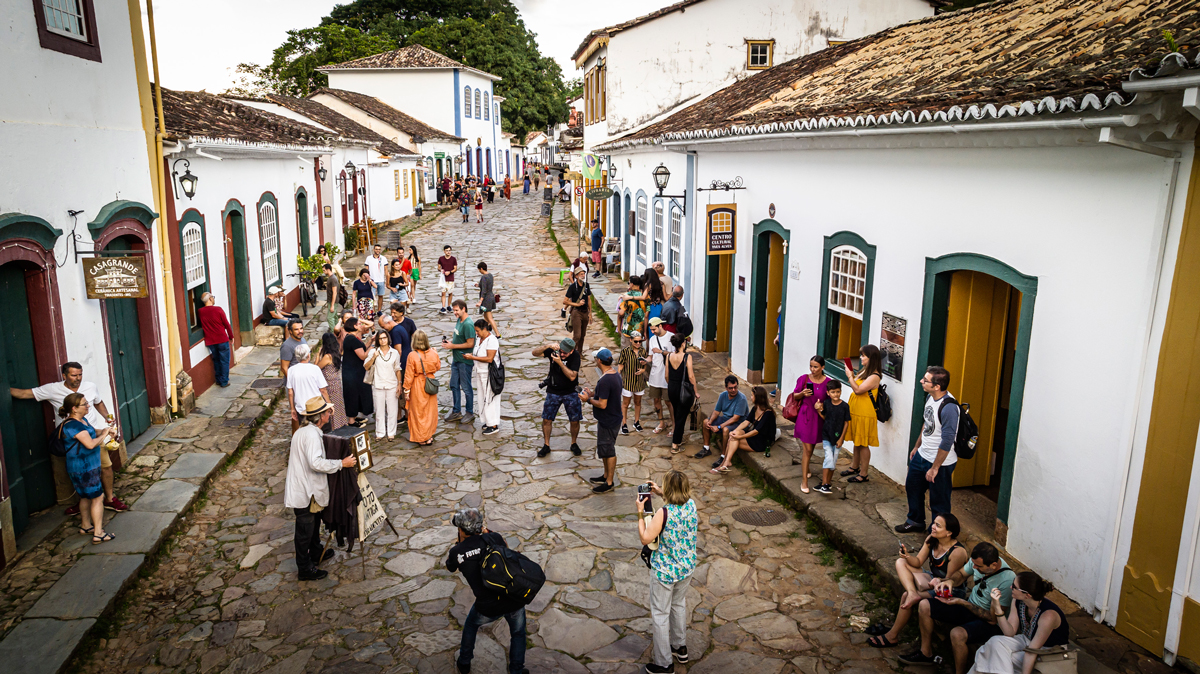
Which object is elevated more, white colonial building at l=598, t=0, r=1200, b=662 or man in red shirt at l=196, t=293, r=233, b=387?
white colonial building at l=598, t=0, r=1200, b=662

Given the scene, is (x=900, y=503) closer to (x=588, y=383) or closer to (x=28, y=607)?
(x=588, y=383)

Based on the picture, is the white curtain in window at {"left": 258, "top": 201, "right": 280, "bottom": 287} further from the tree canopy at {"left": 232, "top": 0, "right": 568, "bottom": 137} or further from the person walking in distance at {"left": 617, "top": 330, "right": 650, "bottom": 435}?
the tree canopy at {"left": 232, "top": 0, "right": 568, "bottom": 137}

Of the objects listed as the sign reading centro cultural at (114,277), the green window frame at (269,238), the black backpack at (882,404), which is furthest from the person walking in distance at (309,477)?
the green window frame at (269,238)

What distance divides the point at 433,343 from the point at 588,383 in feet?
11.8

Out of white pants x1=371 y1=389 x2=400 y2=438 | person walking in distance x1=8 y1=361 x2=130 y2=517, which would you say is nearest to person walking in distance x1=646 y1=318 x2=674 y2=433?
white pants x1=371 y1=389 x2=400 y2=438

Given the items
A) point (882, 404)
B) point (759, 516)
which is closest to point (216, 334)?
point (759, 516)

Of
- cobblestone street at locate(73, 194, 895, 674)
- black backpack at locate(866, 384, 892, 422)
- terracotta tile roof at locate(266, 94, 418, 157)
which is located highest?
terracotta tile roof at locate(266, 94, 418, 157)

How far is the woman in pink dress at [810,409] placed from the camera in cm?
773

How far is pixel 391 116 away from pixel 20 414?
110 ft

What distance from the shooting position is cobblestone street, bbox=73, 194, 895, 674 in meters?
5.72

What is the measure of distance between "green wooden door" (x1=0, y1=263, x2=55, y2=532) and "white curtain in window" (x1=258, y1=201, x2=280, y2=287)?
7975 millimetres

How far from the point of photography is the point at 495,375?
9.80 metres

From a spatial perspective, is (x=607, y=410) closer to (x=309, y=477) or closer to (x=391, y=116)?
(x=309, y=477)

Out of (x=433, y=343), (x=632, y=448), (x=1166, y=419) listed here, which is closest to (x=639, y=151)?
(x=433, y=343)
